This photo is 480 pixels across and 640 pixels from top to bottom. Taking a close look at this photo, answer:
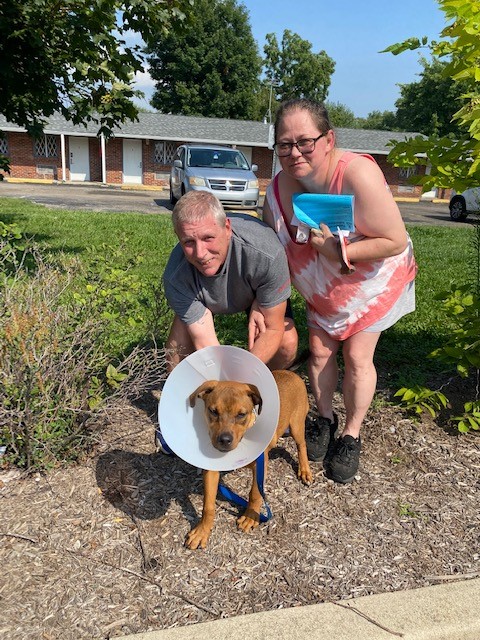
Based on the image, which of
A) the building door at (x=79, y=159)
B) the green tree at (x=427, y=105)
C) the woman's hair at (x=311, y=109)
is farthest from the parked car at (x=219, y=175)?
the green tree at (x=427, y=105)

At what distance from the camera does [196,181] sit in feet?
54.1

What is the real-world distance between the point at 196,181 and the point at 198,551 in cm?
1499

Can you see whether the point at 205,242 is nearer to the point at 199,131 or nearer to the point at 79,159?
the point at 79,159

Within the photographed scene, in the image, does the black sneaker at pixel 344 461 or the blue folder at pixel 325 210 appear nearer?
the blue folder at pixel 325 210

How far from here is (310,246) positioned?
2977mm

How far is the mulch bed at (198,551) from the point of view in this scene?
2.18m

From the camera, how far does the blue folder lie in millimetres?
2721

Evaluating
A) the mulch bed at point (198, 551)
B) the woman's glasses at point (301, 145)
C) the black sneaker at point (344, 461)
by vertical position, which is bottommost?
the mulch bed at point (198, 551)

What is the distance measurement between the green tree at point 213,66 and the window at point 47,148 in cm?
1689

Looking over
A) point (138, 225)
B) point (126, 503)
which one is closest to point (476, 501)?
point (126, 503)

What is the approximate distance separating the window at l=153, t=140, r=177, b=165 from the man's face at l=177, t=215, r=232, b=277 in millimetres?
31104

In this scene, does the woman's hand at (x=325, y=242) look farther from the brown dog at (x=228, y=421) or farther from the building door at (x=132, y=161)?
the building door at (x=132, y=161)

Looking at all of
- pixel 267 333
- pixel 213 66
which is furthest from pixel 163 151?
pixel 267 333

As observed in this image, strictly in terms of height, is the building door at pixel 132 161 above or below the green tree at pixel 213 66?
below
